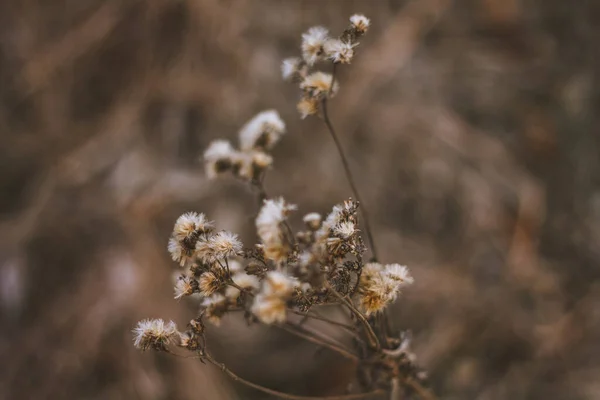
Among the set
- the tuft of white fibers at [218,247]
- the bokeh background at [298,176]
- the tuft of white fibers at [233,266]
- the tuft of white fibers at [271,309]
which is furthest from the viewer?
the bokeh background at [298,176]

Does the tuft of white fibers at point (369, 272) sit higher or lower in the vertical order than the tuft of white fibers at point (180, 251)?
higher

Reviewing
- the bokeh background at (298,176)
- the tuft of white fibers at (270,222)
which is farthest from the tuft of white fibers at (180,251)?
the bokeh background at (298,176)

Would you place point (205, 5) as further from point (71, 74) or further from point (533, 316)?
point (533, 316)

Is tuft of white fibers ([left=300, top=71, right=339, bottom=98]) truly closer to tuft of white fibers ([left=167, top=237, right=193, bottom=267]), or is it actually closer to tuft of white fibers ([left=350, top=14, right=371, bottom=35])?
tuft of white fibers ([left=350, top=14, right=371, bottom=35])

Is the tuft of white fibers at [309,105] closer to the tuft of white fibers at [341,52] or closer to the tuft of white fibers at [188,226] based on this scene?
the tuft of white fibers at [341,52]

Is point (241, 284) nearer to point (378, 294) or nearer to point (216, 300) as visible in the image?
point (216, 300)

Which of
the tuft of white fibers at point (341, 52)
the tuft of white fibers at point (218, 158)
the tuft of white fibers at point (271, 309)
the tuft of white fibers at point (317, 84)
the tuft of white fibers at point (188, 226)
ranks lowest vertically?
the tuft of white fibers at point (271, 309)

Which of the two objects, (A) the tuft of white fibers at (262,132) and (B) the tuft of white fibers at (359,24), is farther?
(A) the tuft of white fibers at (262,132)

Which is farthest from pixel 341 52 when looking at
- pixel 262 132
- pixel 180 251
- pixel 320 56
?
pixel 180 251
